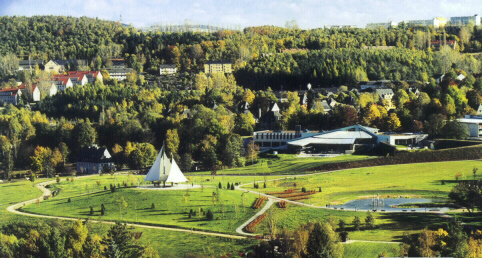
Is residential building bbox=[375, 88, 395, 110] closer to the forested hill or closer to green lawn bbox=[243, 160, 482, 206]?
the forested hill

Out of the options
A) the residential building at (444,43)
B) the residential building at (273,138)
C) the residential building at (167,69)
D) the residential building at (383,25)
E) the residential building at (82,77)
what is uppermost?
the residential building at (383,25)

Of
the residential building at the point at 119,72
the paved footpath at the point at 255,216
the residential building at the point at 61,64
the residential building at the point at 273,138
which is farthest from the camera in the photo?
the residential building at the point at 61,64

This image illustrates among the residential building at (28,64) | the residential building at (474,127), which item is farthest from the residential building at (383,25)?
the residential building at (474,127)

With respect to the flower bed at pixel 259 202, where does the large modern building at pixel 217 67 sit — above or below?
above

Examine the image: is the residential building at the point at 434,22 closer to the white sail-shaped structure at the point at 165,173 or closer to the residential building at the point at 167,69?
the residential building at the point at 167,69

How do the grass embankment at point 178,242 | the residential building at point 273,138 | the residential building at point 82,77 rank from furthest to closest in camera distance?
the residential building at point 82,77, the residential building at point 273,138, the grass embankment at point 178,242

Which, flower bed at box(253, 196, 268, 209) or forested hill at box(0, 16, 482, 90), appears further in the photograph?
forested hill at box(0, 16, 482, 90)

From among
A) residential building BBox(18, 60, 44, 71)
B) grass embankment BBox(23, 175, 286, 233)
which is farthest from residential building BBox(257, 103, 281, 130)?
residential building BBox(18, 60, 44, 71)

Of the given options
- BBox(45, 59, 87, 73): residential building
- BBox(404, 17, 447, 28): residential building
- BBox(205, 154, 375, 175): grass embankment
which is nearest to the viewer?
BBox(205, 154, 375, 175): grass embankment
